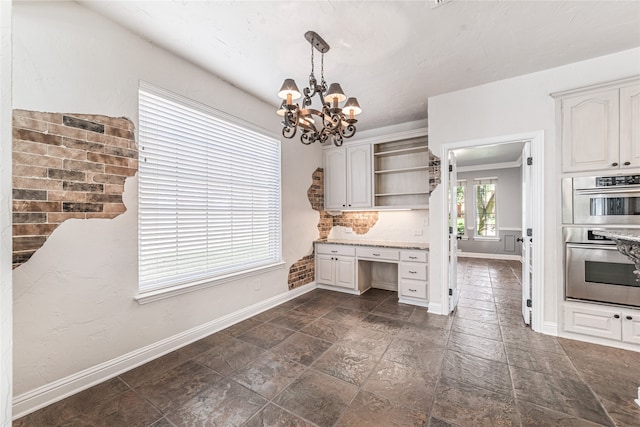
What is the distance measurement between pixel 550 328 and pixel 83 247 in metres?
4.40

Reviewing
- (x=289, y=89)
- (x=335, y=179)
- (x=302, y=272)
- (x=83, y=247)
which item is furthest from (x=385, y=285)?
(x=83, y=247)

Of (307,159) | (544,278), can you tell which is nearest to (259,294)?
(307,159)

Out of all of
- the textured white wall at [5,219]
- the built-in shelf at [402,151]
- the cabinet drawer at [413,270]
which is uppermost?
the built-in shelf at [402,151]

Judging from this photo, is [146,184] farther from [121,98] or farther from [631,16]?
[631,16]

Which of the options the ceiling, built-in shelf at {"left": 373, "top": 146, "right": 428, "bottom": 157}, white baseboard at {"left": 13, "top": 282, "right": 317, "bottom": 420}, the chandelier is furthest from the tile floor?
the ceiling

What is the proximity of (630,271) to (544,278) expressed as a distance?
618 millimetres

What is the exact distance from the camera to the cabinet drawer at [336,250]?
4113 millimetres

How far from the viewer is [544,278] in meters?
2.73

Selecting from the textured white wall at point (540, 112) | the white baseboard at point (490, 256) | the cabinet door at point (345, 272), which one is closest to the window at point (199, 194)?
the cabinet door at point (345, 272)

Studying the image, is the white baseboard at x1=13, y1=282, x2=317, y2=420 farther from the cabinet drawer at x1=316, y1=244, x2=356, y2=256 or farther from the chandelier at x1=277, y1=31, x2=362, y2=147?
the chandelier at x1=277, y1=31, x2=362, y2=147

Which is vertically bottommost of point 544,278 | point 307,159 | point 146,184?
point 544,278

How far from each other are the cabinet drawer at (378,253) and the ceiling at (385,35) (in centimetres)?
227

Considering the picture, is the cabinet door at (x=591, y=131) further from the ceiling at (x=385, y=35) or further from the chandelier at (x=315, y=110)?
the chandelier at (x=315, y=110)

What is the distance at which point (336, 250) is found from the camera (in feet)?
13.9
